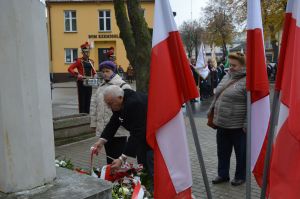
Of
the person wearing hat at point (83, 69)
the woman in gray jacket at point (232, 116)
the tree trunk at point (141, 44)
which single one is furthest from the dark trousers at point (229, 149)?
the person wearing hat at point (83, 69)

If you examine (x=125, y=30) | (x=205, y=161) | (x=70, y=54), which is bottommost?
(x=205, y=161)

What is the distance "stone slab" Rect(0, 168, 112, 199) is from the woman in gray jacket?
8.65 feet

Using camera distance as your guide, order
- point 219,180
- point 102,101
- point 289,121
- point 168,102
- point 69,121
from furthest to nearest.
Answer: point 69,121 → point 102,101 → point 219,180 → point 168,102 → point 289,121

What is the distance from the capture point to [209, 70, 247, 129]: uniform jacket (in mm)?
5297

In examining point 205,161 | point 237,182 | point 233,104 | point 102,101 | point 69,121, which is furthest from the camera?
point 69,121

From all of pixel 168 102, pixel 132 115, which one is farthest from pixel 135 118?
pixel 168 102

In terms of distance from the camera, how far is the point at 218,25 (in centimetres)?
4728

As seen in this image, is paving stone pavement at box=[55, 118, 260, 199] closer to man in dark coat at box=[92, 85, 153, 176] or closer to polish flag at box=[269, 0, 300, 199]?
man in dark coat at box=[92, 85, 153, 176]

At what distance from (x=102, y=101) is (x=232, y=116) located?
72.2 inches

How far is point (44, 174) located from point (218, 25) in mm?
45952

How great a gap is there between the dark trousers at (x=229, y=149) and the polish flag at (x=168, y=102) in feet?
8.44

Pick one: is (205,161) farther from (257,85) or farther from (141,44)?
(257,85)

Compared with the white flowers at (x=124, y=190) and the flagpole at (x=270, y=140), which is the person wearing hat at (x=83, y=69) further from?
the flagpole at (x=270, y=140)

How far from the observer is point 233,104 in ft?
17.5
